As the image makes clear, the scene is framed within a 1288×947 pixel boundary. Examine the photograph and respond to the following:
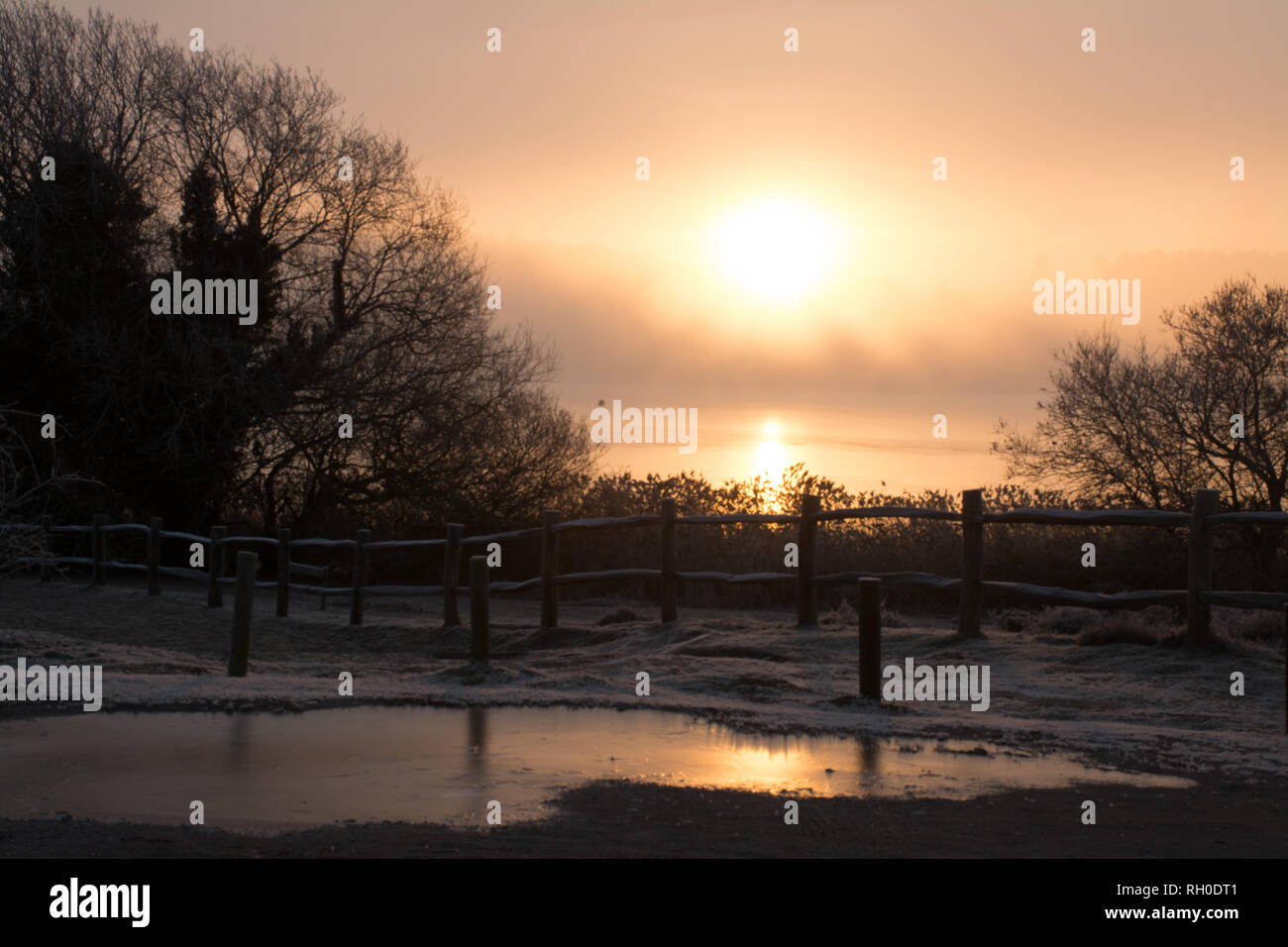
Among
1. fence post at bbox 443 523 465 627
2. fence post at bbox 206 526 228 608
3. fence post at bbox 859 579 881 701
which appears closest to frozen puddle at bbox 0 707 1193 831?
fence post at bbox 859 579 881 701

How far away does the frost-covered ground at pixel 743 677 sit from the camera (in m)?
10.2

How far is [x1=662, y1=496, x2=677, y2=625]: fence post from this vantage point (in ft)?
58.4

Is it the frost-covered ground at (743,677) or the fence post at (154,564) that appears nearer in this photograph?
the frost-covered ground at (743,677)

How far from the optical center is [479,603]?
1245cm

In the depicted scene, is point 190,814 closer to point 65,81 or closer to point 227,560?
point 227,560

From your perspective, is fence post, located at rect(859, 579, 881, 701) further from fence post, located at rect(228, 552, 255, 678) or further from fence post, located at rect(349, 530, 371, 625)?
fence post, located at rect(349, 530, 371, 625)

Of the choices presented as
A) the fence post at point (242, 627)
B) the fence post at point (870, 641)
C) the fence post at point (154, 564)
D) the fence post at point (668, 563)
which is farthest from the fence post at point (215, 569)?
the fence post at point (870, 641)

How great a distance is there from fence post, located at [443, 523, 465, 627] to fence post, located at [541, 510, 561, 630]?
1588mm

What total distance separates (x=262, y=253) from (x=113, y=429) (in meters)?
5.55

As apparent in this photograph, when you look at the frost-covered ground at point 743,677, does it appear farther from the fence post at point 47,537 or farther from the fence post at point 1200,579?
the fence post at point 47,537

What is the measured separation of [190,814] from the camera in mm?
6836

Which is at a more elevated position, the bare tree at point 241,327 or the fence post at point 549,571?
the bare tree at point 241,327

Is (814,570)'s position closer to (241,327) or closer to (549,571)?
(549,571)

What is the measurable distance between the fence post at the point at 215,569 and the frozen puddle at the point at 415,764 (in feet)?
40.8
